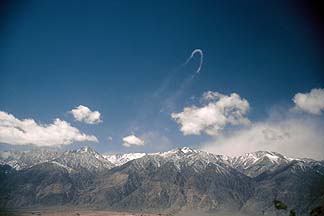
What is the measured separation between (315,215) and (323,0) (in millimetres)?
13028

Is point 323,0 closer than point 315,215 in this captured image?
Yes

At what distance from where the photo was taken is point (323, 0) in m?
20.0

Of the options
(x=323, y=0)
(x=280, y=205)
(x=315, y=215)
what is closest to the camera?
(x=323, y=0)

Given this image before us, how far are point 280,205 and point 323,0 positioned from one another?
14340 millimetres

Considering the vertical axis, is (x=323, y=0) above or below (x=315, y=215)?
above

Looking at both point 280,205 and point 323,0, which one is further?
point 280,205

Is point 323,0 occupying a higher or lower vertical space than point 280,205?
higher

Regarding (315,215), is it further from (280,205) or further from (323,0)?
(323,0)

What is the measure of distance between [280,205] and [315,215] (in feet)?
10.7

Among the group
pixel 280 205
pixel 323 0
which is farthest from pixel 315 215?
pixel 323 0

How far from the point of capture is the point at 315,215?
24.3 metres

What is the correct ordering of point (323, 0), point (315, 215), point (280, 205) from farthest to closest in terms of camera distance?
point (280, 205)
point (315, 215)
point (323, 0)

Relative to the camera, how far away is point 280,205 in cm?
2727
